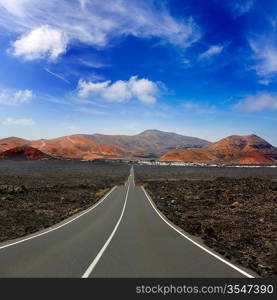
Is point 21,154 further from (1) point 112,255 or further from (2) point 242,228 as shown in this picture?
(1) point 112,255

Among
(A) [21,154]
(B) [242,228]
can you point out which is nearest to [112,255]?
(B) [242,228]

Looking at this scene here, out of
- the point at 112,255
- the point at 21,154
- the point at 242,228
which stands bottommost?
the point at 242,228

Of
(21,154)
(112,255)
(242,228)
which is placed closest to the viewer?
(112,255)

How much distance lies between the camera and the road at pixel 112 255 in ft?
25.9

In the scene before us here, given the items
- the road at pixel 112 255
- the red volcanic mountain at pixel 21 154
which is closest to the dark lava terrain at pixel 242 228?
the road at pixel 112 255

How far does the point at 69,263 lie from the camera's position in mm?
8695

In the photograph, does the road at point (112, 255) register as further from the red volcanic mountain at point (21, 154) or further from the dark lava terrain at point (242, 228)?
the red volcanic mountain at point (21, 154)

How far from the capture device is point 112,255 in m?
9.69

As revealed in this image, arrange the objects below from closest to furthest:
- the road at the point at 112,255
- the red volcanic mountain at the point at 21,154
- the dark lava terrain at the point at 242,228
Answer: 1. the road at the point at 112,255
2. the dark lava terrain at the point at 242,228
3. the red volcanic mountain at the point at 21,154

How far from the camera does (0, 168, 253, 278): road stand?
788 centimetres

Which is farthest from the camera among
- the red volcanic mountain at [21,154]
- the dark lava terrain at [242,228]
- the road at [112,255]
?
→ the red volcanic mountain at [21,154]

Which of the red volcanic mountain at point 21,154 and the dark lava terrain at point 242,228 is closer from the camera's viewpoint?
the dark lava terrain at point 242,228
